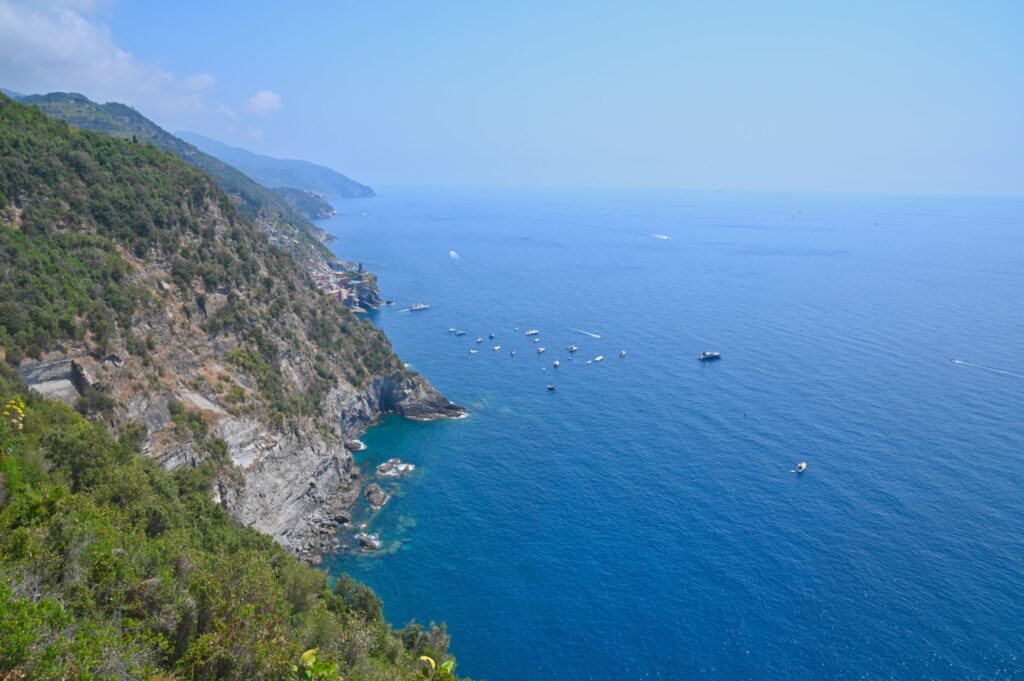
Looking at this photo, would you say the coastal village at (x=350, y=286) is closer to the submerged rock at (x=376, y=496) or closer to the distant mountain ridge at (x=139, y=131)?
the distant mountain ridge at (x=139, y=131)

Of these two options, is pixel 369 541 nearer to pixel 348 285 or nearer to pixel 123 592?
pixel 123 592

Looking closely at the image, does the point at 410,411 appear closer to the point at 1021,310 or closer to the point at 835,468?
the point at 835,468

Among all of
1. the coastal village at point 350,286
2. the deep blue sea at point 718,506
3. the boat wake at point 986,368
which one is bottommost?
the deep blue sea at point 718,506

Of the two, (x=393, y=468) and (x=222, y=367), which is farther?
(x=393, y=468)

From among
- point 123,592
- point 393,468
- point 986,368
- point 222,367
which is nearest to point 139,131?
point 222,367

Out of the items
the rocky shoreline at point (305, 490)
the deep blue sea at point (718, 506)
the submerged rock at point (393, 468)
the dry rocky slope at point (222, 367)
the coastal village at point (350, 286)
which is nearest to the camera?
the deep blue sea at point (718, 506)

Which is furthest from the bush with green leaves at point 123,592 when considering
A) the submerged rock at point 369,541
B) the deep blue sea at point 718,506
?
the submerged rock at point 369,541

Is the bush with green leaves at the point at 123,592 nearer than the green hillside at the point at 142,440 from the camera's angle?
Yes
